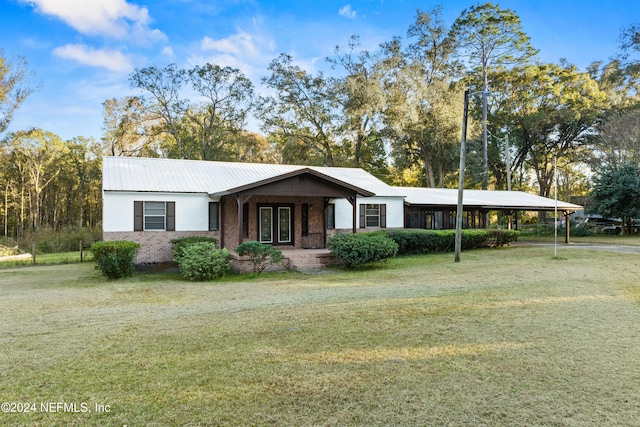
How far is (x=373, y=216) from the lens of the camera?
2091 centimetres

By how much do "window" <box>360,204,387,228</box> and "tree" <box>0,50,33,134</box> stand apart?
26089 millimetres

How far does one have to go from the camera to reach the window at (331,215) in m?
19.5

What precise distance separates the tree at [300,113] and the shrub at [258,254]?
22652mm

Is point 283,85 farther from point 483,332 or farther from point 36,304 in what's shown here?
point 483,332

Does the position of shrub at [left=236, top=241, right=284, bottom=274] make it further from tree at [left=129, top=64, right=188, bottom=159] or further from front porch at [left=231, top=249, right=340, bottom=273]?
tree at [left=129, top=64, right=188, bottom=159]

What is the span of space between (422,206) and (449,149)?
14.6m

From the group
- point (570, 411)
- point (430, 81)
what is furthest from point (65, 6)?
point (430, 81)

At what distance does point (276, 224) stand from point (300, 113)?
19.2 m

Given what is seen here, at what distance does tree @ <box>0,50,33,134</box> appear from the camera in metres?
28.2

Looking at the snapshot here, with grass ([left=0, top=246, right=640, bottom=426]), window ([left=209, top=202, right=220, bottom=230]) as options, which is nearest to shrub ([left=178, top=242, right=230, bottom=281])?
grass ([left=0, top=246, right=640, bottom=426])

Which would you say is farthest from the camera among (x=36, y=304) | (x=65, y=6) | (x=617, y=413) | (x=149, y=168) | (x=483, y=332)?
(x=149, y=168)

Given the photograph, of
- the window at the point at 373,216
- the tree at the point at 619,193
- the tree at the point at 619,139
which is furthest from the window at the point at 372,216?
the tree at the point at 619,139

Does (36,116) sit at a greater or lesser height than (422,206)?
greater

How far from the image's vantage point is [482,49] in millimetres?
35562
